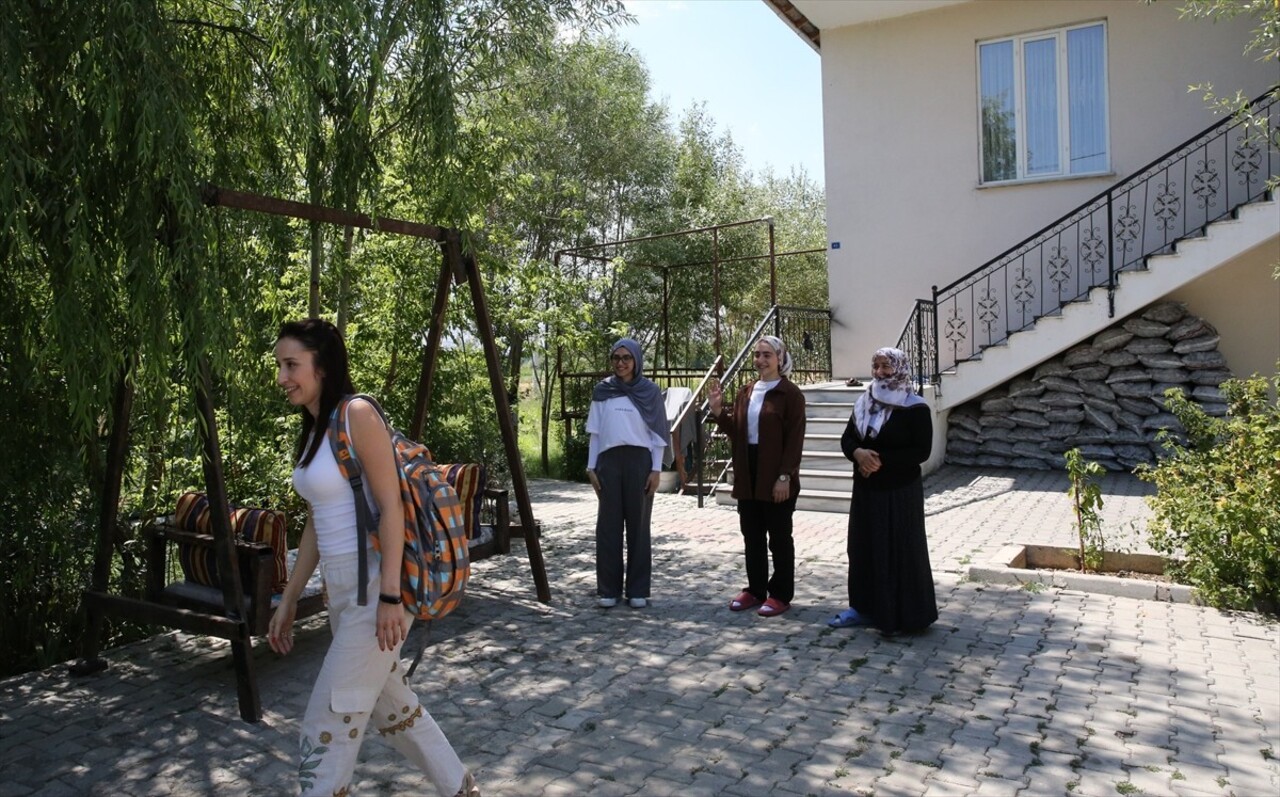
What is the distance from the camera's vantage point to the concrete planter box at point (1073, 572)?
6465 millimetres

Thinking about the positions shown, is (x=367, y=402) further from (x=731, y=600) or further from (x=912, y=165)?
(x=912, y=165)

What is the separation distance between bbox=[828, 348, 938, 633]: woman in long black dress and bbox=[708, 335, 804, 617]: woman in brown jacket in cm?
44

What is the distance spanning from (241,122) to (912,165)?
9606mm

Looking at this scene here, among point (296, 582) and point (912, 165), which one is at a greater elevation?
point (912, 165)

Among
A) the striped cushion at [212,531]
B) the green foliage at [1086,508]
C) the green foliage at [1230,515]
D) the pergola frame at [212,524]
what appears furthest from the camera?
the green foliage at [1086,508]

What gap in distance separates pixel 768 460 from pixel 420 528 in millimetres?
3330

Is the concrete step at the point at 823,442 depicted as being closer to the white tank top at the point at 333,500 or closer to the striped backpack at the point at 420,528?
the striped backpack at the point at 420,528

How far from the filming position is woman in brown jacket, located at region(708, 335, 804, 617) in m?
6.09

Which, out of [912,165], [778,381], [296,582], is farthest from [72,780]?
[912,165]

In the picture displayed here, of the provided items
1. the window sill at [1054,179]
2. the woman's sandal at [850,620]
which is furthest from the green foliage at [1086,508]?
the window sill at [1054,179]

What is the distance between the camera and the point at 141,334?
432 centimetres

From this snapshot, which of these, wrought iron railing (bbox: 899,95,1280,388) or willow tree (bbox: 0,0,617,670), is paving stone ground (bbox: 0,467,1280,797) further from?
wrought iron railing (bbox: 899,95,1280,388)

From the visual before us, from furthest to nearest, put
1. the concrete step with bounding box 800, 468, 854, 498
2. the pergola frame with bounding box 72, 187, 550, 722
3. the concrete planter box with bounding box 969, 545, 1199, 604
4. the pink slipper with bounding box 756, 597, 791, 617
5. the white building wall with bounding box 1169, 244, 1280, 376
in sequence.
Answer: the white building wall with bounding box 1169, 244, 1280, 376 → the concrete step with bounding box 800, 468, 854, 498 → the concrete planter box with bounding box 969, 545, 1199, 604 → the pink slipper with bounding box 756, 597, 791, 617 → the pergola frame with bounding box 72, 187, 550, 722

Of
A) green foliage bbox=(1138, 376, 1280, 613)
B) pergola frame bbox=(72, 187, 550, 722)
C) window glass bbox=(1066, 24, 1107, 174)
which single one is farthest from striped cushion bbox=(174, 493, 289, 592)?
window glass bbox=(1066, 24, 1107, 174)
